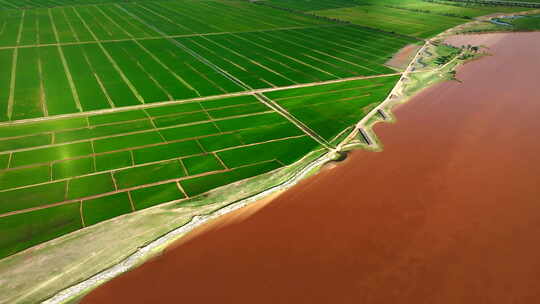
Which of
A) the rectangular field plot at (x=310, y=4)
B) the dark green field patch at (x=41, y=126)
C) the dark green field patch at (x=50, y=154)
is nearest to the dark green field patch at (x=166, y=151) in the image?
the dark green field patch at (x=50, y=154)

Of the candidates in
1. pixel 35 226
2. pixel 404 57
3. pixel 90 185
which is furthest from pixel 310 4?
pixel 35 226

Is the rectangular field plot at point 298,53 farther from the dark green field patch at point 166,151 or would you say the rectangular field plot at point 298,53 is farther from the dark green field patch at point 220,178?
the dark green field patch at point 220,178

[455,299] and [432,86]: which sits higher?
[432,86]

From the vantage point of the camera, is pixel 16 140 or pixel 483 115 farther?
pixel 483 115

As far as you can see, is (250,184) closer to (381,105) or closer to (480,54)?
(381,105)

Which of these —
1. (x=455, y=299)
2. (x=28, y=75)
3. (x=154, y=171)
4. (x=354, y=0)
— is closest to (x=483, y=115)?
(x=455, y=299)

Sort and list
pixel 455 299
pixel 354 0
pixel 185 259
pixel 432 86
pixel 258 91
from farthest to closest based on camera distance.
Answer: pixel 354 0
pixel 432 86
pixel 258 91
pixel 185 259
pixel 455 299
